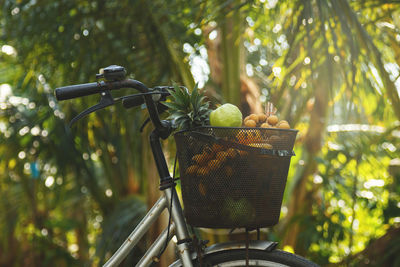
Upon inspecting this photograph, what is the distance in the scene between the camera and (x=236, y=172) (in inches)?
44.7

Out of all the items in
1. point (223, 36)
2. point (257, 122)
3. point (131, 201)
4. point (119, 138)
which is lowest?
point (131, 201)

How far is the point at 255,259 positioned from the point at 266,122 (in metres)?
0.36

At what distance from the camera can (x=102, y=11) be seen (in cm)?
273

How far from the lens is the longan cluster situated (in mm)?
1213

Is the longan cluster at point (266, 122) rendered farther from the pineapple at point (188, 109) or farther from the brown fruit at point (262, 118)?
the pineapple at point (188, 109)

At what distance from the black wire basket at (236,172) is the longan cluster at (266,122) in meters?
0.04

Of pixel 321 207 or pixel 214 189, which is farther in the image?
pixel 321 207

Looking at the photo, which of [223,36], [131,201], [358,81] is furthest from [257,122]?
[131,201]

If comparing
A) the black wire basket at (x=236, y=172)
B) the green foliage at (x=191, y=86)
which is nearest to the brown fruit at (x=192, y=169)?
the black wire basket at (x=236, y=172)

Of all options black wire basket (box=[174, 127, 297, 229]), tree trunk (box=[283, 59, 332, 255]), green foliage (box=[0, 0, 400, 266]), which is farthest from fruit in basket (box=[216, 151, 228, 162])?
tree trunk (box=[283, 59, 332, 255])

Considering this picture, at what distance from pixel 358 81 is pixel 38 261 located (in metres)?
3.74

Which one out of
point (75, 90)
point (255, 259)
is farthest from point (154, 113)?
point (255, 259)

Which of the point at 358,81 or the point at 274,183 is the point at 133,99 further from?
the point at 358,81

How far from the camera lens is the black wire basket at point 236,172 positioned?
1.13m
